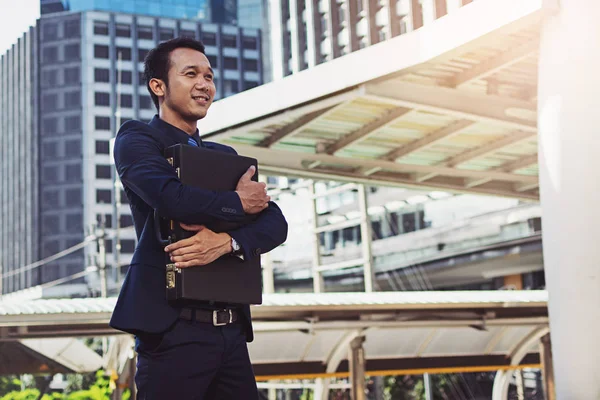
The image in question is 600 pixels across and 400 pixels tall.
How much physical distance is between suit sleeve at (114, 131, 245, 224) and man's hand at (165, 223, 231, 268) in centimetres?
5

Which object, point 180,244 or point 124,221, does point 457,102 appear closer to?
point 180,244

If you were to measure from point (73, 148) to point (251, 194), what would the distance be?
105943 mm

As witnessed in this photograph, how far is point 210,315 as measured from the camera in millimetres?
2768

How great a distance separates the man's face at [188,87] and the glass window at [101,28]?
110m

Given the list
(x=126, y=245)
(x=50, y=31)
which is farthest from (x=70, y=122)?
(x=126, y=245)

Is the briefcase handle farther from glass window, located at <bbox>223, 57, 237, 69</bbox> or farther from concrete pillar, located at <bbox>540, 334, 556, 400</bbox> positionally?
glass window, located at <bbox>223, 57, 237, 69</bbox>

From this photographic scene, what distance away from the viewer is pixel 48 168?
346 ft

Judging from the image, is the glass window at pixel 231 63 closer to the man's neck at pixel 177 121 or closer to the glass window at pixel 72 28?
the glass window at pixel 72 28

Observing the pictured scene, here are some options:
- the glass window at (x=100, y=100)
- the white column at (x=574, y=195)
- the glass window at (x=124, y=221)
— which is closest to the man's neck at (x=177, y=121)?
the white column at (x=574, y=195)

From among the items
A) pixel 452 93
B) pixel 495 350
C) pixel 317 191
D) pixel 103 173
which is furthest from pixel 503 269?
pixel 103 173

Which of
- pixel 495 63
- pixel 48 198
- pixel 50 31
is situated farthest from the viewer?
pixel 50 31

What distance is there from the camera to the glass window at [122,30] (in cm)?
10956

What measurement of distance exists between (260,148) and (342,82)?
2.92 metres

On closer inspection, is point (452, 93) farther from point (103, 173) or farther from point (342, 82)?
point (103, 173)
